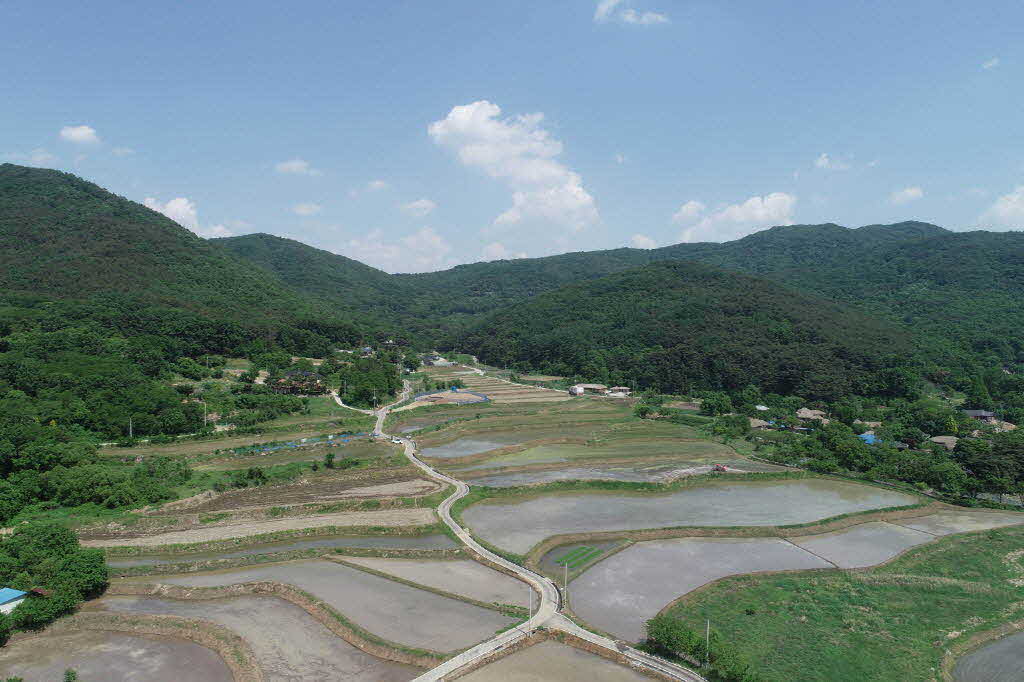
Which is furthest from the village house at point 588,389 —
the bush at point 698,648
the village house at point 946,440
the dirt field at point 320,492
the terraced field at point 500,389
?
the bush at point 698,648

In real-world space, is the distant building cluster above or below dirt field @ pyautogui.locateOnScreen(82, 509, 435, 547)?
above

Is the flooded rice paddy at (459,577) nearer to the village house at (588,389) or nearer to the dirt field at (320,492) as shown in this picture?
the dirt field at (320,492)

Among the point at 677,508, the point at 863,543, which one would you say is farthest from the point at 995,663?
the point at 677,508

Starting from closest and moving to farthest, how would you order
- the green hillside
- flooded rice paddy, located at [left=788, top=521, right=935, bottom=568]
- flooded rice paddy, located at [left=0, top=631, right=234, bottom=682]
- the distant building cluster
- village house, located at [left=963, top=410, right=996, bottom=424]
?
flooded rice paddy, located at [left=0, top=631, right=234, bottom=682] < flooded rice paddy, located at [left=788, top=521, right=935, bottom=568] < village house, located at [left=963, top=410, right=996, bottom=424] < the distant building cluster < the green hillside

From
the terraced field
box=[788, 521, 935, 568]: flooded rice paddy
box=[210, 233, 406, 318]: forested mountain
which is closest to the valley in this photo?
box=[788, 521, 935, 568]: flooded rice paddy

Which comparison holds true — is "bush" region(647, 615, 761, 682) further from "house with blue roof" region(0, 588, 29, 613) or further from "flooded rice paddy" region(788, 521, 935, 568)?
"house with blue roof" region(0, 588, 29, 613)
